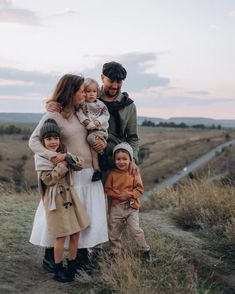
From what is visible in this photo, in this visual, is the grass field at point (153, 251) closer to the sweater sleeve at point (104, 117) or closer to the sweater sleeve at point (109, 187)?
the sweater sleeve at point (109, 187)

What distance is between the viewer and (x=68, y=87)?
16.7 feet

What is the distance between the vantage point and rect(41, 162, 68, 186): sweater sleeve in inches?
197

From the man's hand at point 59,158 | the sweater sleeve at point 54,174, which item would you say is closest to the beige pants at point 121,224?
the sweater sleeve at point 54,174

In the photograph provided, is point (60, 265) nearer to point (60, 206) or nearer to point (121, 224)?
point (60, 206)

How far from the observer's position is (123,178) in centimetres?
562

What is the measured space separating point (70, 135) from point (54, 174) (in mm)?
436

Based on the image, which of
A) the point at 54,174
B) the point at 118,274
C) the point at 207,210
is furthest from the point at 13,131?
the point at 118,274

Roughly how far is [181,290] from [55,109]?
207 centimetres

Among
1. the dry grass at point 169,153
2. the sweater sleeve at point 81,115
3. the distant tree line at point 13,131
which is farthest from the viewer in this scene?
the distant tree line at point 13,131

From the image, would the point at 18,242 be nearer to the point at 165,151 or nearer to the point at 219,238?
the point at 219,238

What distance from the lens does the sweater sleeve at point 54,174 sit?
5.00 metres

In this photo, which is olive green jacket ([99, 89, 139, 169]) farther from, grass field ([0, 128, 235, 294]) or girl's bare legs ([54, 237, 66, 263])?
grass field ([0, 128, 235, 294])

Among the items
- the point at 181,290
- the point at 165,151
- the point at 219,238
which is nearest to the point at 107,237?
the point at 181,290

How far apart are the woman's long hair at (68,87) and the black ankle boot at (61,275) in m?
1.62
